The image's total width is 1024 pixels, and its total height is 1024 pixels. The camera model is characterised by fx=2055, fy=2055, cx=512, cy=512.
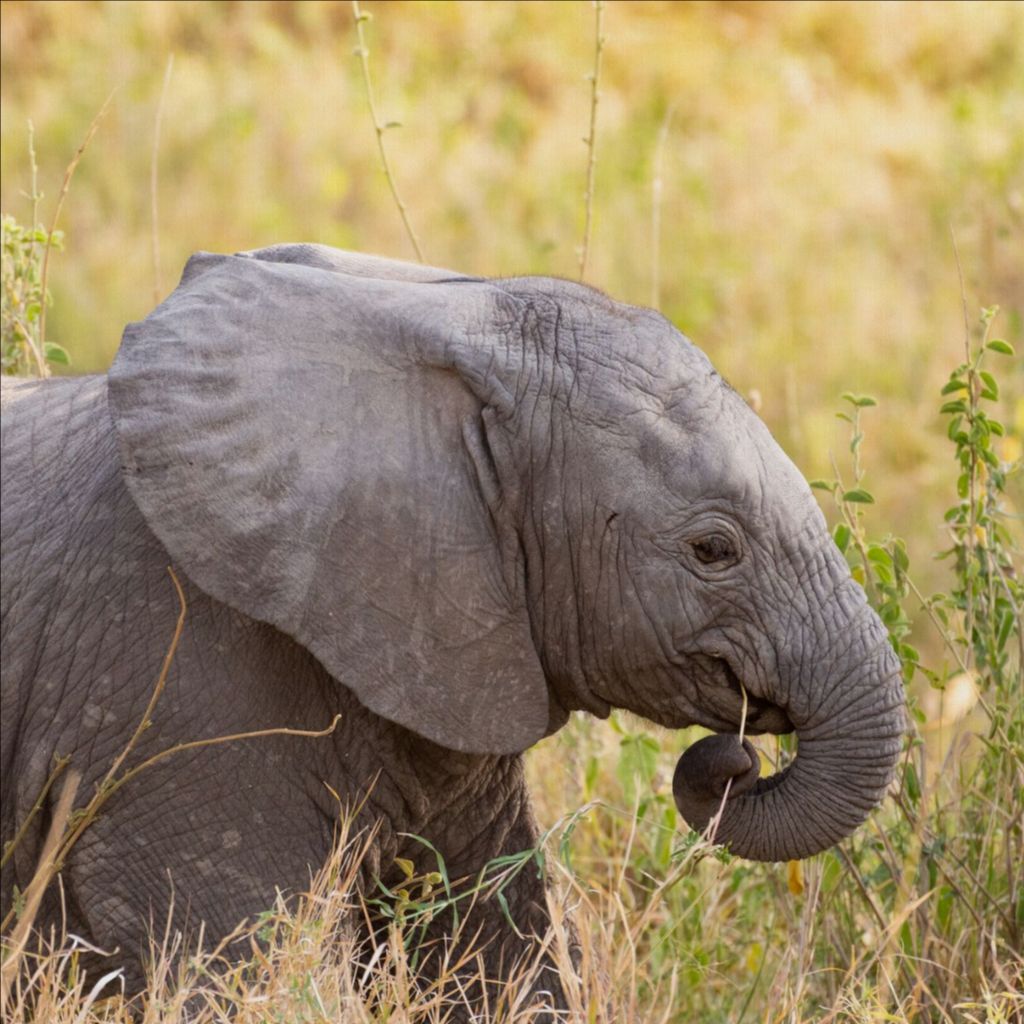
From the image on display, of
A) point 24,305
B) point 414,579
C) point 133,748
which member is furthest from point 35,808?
point 24,305

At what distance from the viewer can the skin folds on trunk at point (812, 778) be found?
378cm

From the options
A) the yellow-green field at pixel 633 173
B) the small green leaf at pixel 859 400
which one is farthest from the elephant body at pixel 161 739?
the yellow-green field at pixel 633 173

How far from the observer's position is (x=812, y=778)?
3832 millimetres

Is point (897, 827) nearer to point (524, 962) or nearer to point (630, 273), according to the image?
point (524, 962)

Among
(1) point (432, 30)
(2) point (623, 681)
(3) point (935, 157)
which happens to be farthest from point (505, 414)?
→ (1) point (432, 30)

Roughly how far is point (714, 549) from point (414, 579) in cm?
56

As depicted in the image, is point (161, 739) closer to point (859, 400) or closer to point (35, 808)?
point (35, 808)

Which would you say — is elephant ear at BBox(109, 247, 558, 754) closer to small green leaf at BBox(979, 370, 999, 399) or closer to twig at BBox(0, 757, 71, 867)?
twig at BBox(0, 757, 71, 867)

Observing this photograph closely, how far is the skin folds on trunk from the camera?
3.78 meters

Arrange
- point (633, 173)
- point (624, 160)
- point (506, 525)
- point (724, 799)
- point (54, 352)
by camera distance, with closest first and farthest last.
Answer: point (724, 799) → point (506, 525) → point (54, 352) → point (633, 173) → point (624, 160)

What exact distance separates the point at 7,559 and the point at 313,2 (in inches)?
467

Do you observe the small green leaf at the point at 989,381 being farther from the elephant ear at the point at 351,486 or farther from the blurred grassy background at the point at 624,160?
the blurred grassy background at the point at 624,160

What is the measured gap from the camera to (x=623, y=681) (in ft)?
12.8

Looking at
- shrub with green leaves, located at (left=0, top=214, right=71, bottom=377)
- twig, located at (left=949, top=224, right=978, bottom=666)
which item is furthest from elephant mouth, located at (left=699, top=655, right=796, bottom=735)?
shrub with green leaves, located at (left=0, top=214, right=71, bottom=377)
